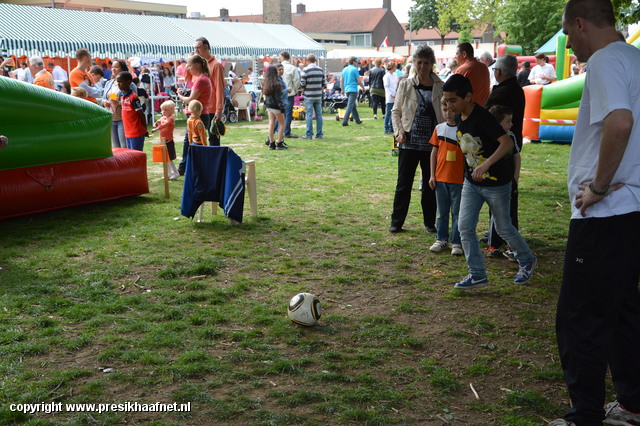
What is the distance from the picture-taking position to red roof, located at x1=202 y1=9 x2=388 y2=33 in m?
92.2

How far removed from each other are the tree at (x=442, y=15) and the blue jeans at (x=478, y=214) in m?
58.6

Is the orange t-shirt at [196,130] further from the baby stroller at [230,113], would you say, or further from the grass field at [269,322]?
the baby stroller at [230,113]

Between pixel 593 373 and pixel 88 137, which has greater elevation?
pixel 88 137

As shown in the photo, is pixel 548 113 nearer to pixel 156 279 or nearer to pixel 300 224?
pixel 300 224

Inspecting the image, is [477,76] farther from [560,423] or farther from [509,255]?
[560,423]

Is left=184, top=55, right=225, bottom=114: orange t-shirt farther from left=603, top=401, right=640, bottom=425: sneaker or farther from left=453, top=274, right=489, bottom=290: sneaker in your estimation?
left=603, top=401, right=640, bottom=425: sneaker

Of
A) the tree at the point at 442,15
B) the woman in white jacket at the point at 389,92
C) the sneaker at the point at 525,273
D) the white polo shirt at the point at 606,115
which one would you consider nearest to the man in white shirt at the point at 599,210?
the white polo shirt at the point at 606,115

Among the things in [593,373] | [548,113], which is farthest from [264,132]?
[593,373]

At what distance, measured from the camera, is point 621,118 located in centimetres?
294

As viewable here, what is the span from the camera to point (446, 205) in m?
6.76

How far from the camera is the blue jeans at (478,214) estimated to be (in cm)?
535

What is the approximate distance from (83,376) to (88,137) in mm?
5501

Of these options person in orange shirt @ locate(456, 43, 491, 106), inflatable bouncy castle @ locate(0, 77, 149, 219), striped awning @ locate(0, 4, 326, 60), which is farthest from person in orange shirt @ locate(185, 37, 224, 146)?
striped awning @ locate(0, 4, 326, 60)

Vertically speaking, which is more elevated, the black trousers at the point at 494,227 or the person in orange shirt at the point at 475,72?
the person in orange shirt at the point at 475,72
